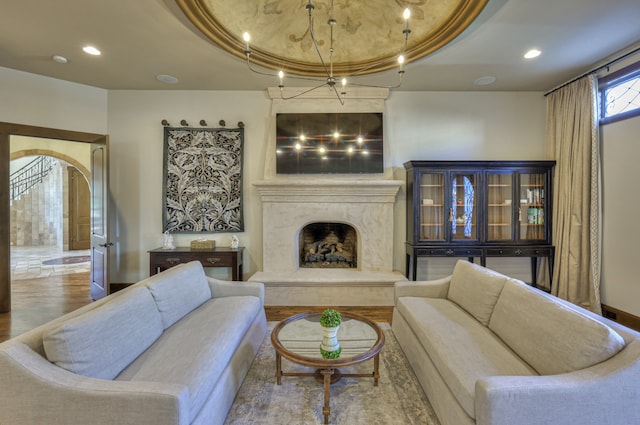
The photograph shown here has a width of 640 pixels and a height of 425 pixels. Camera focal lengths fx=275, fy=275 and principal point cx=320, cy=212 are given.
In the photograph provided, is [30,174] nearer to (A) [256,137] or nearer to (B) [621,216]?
(A) [256,137]

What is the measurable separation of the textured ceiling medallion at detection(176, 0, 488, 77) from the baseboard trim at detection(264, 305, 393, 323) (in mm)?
3103

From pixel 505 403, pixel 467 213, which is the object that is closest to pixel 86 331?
pixel 505 403

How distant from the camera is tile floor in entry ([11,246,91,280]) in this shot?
528 centimetres

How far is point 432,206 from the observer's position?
4.00m

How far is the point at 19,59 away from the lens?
331 centimetres

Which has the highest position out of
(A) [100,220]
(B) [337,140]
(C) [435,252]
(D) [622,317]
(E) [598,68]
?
(E) [598,68]

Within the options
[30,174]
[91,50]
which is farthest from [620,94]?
[30,174]

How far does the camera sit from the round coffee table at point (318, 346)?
1.75 metres

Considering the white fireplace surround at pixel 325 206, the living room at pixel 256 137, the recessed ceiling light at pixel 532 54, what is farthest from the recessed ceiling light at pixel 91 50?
the recessed ceiling light at pixel 532 54

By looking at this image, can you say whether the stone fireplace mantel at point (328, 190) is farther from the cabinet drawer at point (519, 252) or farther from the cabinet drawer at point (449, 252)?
the cabinet drawer at point (519, 252)

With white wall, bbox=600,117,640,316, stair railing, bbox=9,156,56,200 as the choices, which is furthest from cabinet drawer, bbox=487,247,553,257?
stair railing, bbox=9,156,56,200

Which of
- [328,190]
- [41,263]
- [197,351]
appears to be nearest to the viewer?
[197,351]

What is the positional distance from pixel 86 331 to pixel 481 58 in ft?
14.2

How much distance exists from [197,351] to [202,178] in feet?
10.0
